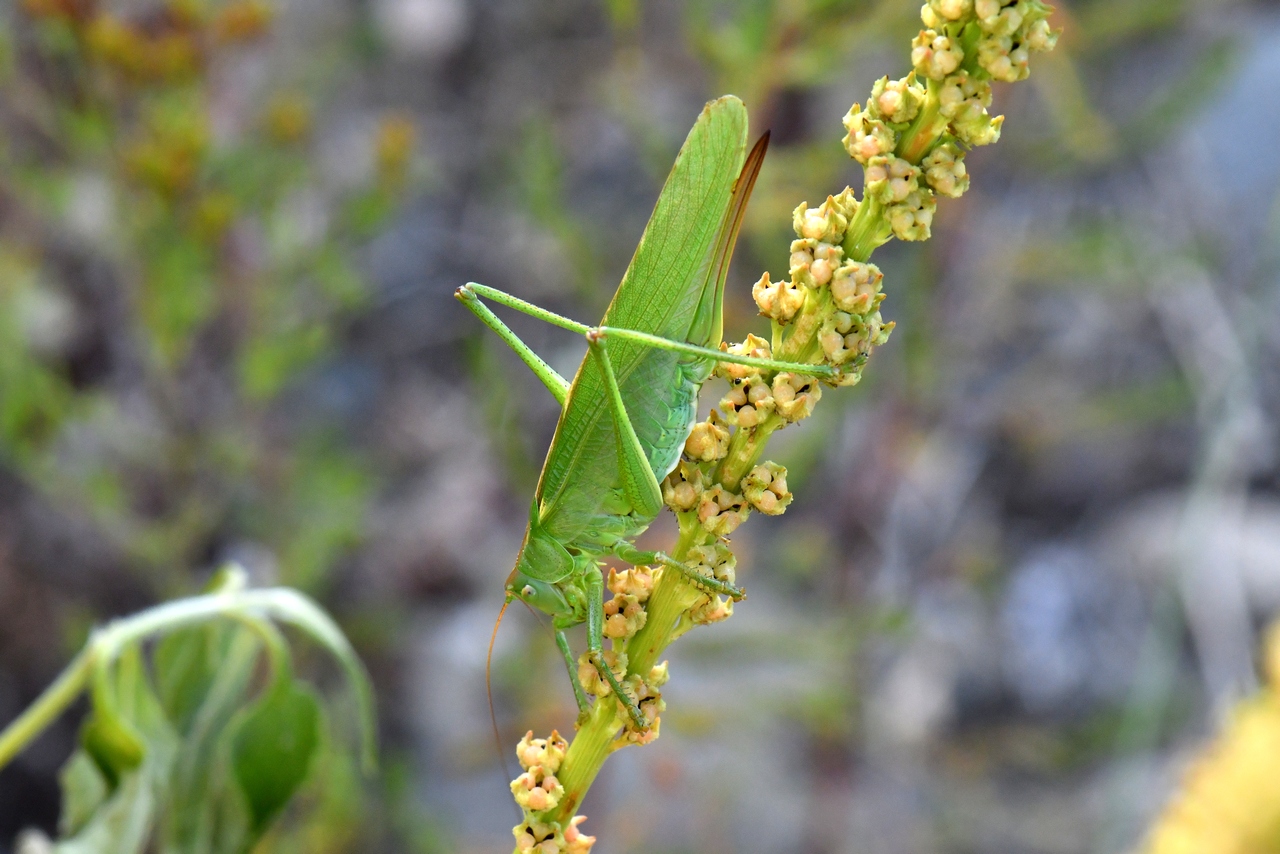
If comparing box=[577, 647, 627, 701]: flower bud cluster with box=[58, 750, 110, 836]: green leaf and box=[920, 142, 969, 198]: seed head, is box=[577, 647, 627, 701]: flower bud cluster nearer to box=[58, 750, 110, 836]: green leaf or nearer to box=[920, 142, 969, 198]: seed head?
box=[920, 142, 969, 198]: seed head

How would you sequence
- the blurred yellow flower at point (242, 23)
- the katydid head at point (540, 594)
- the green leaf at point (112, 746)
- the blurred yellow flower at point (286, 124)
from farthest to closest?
the blurred yellow flower at point (286, 124), the blurred yellow flower at point (242, 23), the katydid head at point (540, 594), the green leaf at point (112, 746)

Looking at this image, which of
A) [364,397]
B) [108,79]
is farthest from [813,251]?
[364,397]

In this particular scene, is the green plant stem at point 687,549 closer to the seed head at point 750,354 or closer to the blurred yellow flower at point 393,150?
the seed head at point 750,354

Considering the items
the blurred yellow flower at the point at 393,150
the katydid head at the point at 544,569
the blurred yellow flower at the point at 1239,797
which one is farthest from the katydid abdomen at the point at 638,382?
the blurred yellow flower at the point at 393,150

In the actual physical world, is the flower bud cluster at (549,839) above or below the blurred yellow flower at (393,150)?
below

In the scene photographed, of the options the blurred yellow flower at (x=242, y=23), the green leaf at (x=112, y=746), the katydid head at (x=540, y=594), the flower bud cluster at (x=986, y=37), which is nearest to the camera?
the flower bud cluster at (x=986, y=37)

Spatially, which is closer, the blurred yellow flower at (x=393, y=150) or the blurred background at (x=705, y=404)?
Answer: the blurred yellow flower at (x=393, y=150)

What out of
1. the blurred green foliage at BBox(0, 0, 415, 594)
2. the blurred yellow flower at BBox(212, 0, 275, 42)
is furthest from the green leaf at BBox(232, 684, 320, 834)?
the blurred yellow flower at BBox(212, 0, 275, 42)

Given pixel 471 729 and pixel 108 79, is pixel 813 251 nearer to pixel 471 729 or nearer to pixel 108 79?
pixel 108 79
